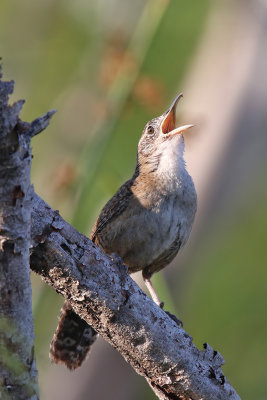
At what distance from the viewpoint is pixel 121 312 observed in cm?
283

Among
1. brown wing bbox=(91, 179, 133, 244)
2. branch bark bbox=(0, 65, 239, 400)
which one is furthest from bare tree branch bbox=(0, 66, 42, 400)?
brown wing bbox=(91, 179, 133, 244)

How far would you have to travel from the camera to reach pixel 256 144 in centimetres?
653

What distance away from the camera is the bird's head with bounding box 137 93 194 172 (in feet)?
13.9

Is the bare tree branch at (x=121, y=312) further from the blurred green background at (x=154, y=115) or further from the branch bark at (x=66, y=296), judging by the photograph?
the blurred green background at (x=154, y=115)

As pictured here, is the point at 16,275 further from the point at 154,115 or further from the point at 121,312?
the point at 154,115

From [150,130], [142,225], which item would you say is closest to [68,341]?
[142,225]

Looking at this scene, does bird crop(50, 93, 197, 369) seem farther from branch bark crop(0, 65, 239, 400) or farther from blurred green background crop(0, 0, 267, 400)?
branch bark crop(0, 65, 239, 400)

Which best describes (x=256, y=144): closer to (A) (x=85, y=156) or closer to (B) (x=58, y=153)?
(B) (x=58, y=153)

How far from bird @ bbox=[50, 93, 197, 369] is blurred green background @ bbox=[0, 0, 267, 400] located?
30 cm

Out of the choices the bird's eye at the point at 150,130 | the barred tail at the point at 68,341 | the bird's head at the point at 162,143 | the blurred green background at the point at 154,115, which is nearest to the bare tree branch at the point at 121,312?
the barred tail at the point at 68,341

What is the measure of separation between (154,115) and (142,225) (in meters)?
1.63

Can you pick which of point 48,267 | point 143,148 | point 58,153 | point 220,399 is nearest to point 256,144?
point 58,153

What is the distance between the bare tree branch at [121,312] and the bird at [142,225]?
0.87 m

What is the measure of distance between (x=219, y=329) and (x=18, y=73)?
10.7 feet
